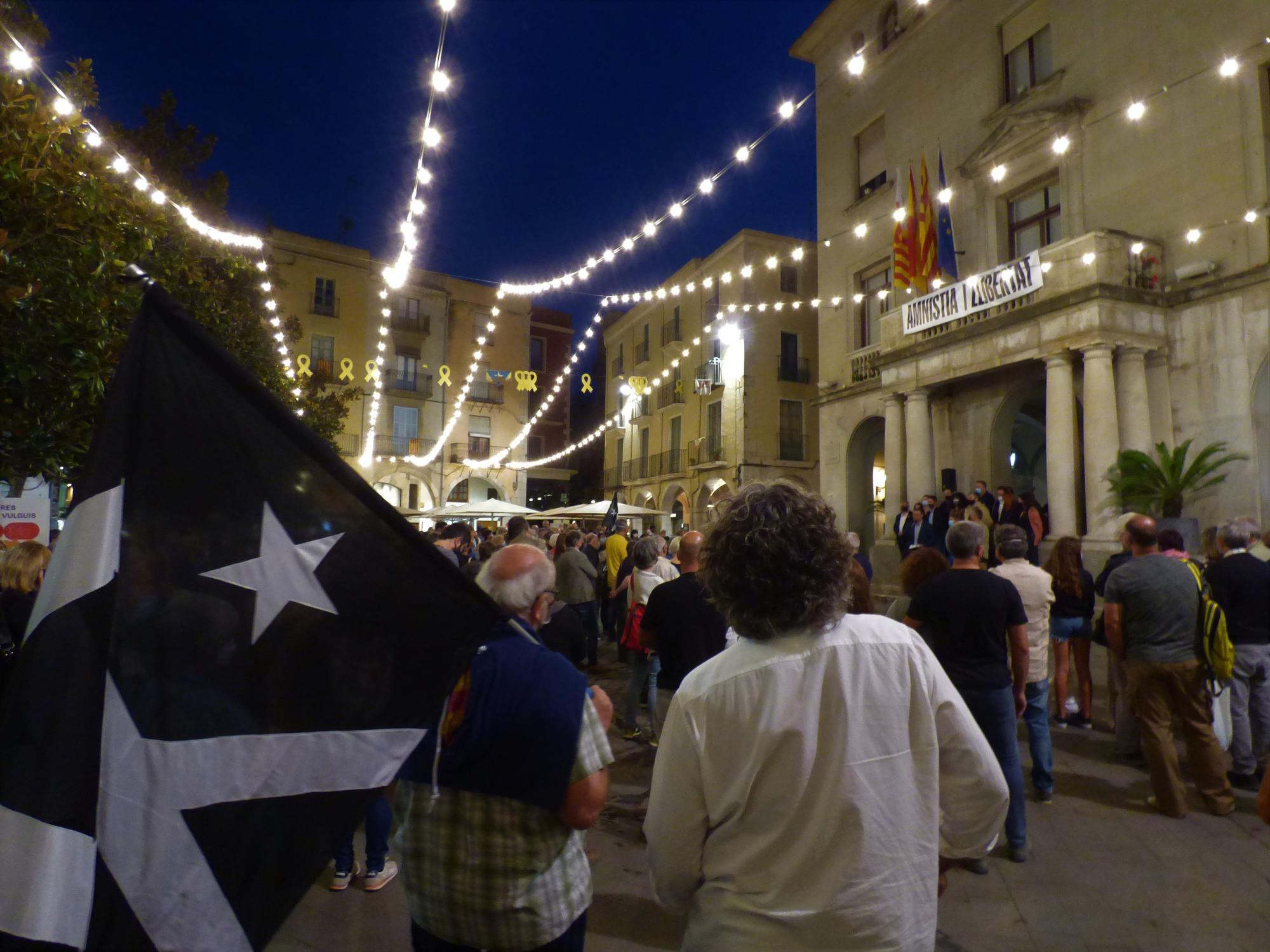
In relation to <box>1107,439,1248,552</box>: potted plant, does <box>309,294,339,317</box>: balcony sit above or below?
above

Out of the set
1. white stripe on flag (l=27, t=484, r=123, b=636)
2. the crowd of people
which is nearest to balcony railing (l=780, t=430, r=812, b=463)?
the crowd of people

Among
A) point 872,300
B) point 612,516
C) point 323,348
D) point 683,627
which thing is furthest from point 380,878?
point 323,348

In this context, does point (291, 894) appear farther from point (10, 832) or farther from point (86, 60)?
point (86, 60)

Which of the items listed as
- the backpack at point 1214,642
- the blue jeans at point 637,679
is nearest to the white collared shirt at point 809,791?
the backpack at point 1214,642

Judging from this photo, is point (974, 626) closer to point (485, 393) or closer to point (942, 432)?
point (942, 432)

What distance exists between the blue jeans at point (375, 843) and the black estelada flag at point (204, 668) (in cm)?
211

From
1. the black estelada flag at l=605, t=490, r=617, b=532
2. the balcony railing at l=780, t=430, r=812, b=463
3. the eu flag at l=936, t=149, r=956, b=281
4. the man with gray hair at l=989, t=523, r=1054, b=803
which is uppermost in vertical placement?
the eu flag at l=936, t=149, r=956, b=281

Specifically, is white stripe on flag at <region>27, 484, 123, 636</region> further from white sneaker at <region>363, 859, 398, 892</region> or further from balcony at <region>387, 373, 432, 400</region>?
balcony at <region>387, 373, 432, 400</region>

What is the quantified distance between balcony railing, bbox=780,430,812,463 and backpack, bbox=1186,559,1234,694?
2094cm

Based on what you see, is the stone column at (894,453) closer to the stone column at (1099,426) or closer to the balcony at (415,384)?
the stone column at (1099,426)

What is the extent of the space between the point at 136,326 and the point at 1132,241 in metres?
13.1

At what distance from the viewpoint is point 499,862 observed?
171 centimetres

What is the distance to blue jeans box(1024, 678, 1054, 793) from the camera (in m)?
4.33

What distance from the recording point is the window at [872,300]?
16.6 m
